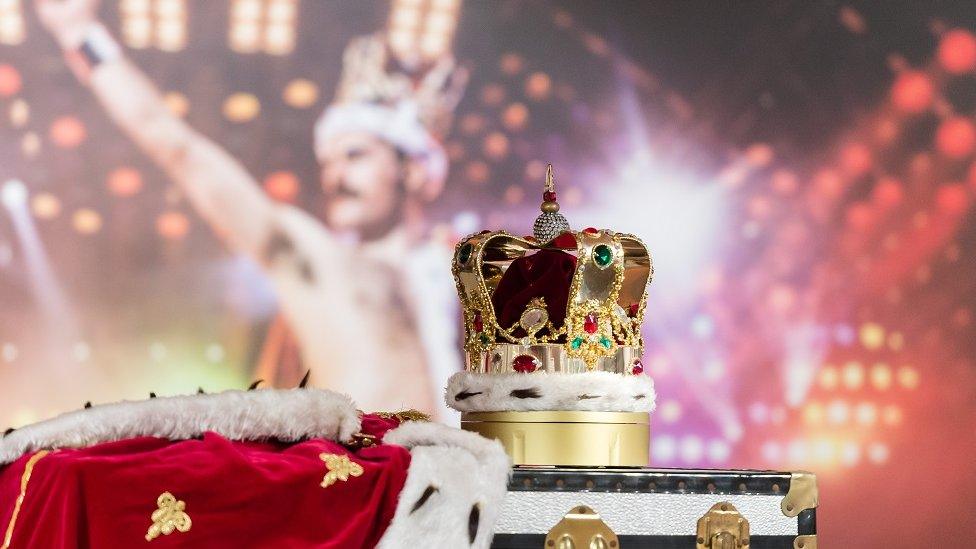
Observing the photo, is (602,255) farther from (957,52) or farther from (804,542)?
(957,52)

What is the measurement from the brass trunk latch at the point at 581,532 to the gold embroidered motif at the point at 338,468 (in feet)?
0.87

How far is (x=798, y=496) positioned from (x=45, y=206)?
2924 millimetres

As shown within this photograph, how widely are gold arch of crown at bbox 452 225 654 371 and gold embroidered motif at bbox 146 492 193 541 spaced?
627 millimetres

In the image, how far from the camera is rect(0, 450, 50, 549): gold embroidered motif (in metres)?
1.15

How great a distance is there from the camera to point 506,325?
66.8 inches

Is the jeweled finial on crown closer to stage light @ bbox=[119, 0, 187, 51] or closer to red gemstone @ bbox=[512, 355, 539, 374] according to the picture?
red gemstone @ bbox=[512, 355, 539, 374]

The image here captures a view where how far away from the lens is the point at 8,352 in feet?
11.7

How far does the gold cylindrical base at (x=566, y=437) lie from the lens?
1.56 metres

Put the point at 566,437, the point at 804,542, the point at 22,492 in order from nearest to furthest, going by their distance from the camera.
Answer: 1. the point at 22,492
2. the point at 804,542
3. the point at 566,437

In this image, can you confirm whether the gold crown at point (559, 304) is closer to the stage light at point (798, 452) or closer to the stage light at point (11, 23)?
the stage light at point (798, 452)

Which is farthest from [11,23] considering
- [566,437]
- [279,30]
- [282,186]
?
[566,437]

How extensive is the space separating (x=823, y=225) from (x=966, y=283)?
1.86ft

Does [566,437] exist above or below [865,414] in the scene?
below

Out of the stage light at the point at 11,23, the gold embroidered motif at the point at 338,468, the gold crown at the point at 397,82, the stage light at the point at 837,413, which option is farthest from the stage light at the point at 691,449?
the gold embroidered motif at the point at 338,468
